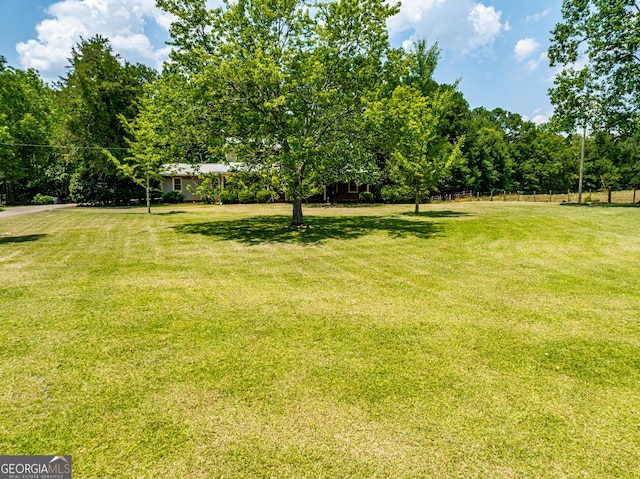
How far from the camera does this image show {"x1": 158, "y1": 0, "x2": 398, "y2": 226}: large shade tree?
14227mm

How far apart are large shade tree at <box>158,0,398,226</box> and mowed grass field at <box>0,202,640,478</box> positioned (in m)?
7.57

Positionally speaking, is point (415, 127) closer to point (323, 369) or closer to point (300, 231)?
point (300, 231)

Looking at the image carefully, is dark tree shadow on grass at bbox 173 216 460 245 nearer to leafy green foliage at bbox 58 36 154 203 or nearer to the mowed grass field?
the mowed grass field

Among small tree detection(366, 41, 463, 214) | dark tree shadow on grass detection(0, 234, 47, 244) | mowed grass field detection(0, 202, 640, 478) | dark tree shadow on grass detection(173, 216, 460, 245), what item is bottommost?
mowed grass field detection(0, 202, 640, 478)

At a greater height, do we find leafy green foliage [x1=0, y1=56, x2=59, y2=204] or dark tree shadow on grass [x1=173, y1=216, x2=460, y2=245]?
leafy green foliage [x1=0, y1=56, x2=59, y2=204]

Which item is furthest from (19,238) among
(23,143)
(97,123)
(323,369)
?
(23,143)

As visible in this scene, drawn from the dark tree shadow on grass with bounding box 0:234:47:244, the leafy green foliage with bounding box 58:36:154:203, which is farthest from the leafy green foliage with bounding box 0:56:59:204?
the dark tree shadow on grass with bounding box 0:234:47:244

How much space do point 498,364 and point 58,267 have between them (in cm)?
1026

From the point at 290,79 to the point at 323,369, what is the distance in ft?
44.3

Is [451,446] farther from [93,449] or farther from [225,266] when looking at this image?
[225,266]

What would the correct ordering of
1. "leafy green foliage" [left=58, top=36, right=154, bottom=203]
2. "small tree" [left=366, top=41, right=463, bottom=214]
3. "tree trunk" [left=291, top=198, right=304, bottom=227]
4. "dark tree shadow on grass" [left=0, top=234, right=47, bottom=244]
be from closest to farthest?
"dark tree shadow on grass" [left=0, top=234, right=47, bottom=244] → "small tree" [left=366, top=41, right=463, bottom=214] → "tree trunk" [left=291, top=198, right=304, bottom=227] → "leafy green foliage" [left=58, top=36, right=154, bottom=203]

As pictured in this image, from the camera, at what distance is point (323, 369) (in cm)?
432

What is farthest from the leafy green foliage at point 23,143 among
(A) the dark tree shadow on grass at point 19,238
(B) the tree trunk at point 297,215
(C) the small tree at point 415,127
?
(C) the small tree at point 415,127

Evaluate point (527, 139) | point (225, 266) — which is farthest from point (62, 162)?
point (527, 139)
